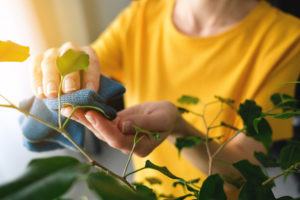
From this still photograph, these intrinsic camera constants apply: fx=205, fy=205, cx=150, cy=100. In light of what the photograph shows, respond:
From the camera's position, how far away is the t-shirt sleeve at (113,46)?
2.10 feet

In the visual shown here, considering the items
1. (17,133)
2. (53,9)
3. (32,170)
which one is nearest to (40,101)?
(32,170)

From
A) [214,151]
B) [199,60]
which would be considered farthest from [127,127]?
[199,60]

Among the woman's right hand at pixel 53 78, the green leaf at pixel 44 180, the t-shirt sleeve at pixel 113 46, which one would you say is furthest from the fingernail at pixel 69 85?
the t-shirt sleeve at pixel 113 46

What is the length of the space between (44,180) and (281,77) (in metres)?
0.52

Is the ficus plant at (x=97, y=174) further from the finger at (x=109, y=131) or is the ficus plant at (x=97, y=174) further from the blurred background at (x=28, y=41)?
the blurred background at (x=28, y=41)

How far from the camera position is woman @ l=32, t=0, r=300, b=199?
465mm

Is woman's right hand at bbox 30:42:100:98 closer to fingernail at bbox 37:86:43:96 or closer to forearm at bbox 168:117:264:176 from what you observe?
fingernail at bbox 37:86:43:96

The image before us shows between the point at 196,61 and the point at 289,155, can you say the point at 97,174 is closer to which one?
the point at 289,155

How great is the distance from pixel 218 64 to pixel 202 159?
11.9 inches

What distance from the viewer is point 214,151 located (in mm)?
412

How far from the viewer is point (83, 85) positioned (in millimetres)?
293

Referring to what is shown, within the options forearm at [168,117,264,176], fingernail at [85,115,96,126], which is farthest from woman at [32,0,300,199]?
fingernail at [85,115,96,126]

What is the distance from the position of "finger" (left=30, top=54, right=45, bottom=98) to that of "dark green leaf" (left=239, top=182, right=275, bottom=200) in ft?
0.91

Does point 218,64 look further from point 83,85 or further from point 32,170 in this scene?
point 32,170
